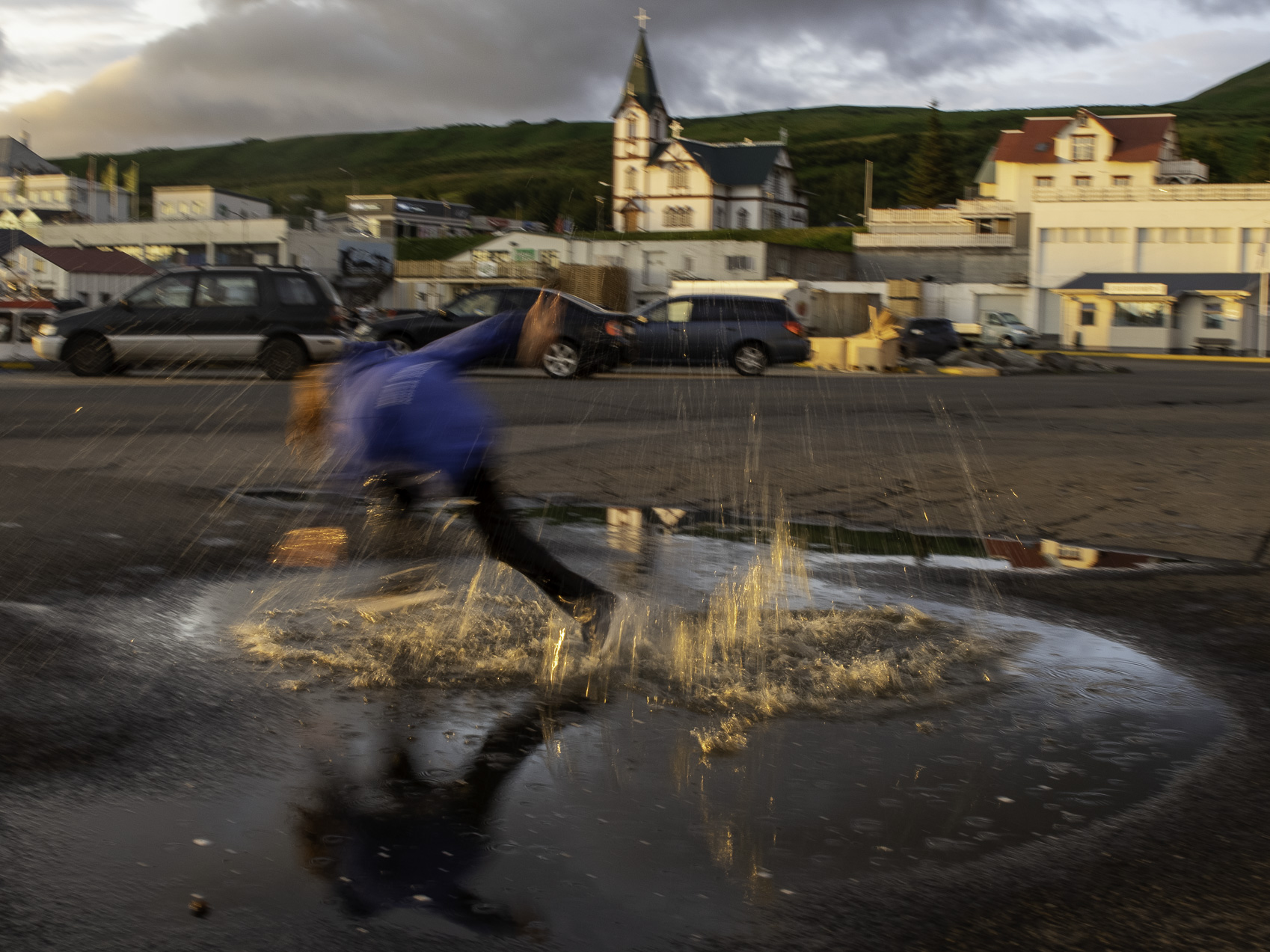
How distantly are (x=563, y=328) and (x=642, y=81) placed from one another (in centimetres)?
8819

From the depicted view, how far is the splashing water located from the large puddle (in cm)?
2

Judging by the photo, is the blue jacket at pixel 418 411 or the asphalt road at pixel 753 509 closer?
the asphalt road at pixel 753 509

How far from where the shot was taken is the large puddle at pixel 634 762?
9.27 ft

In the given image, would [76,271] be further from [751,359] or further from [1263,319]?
[1263,319]

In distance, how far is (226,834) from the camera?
10.1 feet

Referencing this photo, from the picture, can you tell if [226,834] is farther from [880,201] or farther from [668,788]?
[880,201]

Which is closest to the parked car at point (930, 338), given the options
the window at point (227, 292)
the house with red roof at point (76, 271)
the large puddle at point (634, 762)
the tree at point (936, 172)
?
the window at point (227, 292)

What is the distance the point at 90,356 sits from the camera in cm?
1972

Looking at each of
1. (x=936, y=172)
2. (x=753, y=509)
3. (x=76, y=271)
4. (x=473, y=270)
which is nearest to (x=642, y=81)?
(x=936, y=172)

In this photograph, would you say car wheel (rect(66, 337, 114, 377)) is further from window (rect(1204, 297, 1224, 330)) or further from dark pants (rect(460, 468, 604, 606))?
window (rect(1204, 297, 1224, 330))

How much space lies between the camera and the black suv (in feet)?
64.7

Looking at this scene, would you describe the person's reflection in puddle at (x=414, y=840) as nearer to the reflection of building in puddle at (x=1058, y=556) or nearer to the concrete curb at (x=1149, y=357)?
the reflection of building in puddle at (x=1058, y=556)

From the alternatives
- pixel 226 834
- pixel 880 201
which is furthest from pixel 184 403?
pixel 880 201

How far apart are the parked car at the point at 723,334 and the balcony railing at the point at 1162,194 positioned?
38.8 meters
